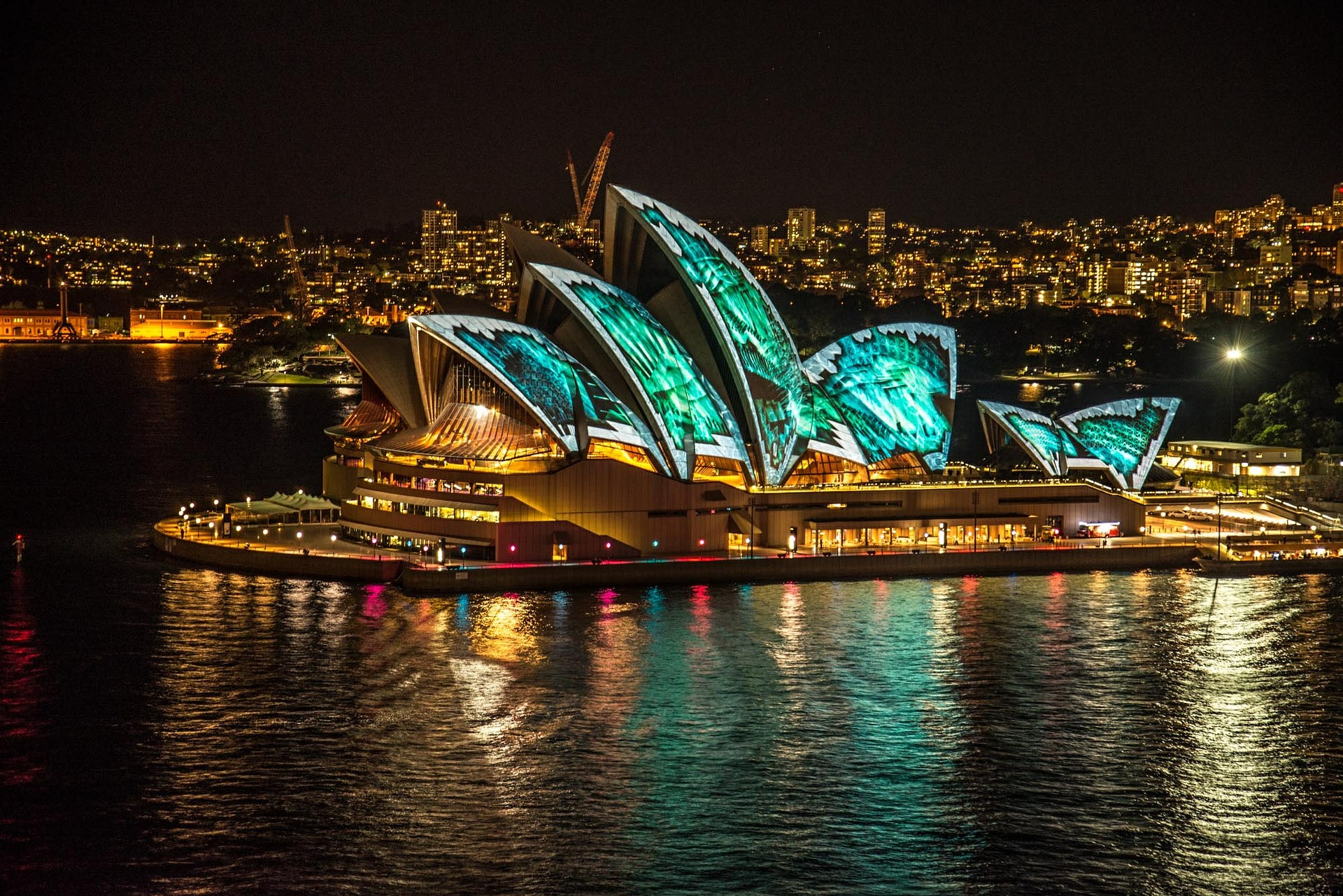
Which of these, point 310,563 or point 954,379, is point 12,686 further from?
point 954,379

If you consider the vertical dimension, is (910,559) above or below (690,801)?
above

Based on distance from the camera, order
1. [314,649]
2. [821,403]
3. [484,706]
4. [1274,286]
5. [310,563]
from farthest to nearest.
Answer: [1274,286] < [821,403] < [310,563] < [314,649] < [484,706]

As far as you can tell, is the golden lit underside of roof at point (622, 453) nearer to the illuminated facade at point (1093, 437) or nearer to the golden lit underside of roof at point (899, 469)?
the golden lit underside of roof at point (899, 469)

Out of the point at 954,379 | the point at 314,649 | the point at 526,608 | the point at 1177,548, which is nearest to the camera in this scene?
the point at 314,649

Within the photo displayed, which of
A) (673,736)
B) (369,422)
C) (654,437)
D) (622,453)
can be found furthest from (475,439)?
(673,736)

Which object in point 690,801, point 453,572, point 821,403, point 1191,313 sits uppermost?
point 1191,313

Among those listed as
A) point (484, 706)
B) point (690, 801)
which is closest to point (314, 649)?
point (484, 706)

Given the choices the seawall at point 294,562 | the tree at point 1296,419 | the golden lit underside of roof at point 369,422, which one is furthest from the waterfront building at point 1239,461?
the seawall at point 294,562

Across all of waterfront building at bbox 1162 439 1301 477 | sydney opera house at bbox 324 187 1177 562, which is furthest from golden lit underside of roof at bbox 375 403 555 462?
waterfront building at bbox 1162 439 1301 477
